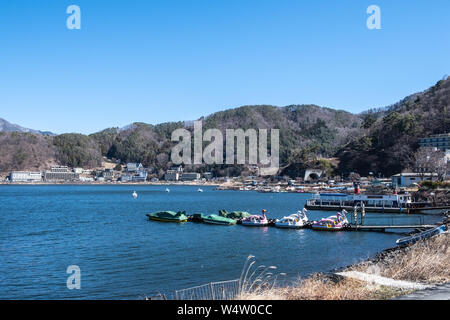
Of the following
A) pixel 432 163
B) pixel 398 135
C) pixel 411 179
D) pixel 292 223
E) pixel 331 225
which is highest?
pixel 398 135

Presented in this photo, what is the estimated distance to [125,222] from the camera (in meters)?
53.5

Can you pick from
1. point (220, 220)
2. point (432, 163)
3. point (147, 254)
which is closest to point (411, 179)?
point (432, 163)

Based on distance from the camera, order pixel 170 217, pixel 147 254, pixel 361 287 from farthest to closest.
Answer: pixel 170 217 < pixel 147 254 < pixel 361 287

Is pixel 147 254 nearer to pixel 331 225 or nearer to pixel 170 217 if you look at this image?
pixel 331 225

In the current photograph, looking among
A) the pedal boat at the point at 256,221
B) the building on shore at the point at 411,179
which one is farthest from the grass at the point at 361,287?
the building on shore at the point at 411,179

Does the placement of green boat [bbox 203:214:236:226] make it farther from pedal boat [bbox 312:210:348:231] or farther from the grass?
the grass

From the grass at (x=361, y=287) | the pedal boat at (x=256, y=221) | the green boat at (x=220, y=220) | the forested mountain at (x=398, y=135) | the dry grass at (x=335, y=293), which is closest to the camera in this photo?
the dry grass at (x=335, y=293)

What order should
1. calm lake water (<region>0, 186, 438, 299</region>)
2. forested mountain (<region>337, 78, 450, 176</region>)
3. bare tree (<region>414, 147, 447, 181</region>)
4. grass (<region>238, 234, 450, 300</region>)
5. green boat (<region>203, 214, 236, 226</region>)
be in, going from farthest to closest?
1. forested mountain (<region>337, 78, 450, 176</region>)
2. bare tree (<region>414, 147, 447, 181</region>)
3. green boat (<region>203, 214, 236, 226</region>)
4. calm lake water (<region>0, 186, 438, 299</region>)
5. grass (<region>238, 234, 450, 300</region>)

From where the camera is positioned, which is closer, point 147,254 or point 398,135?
point 147,254

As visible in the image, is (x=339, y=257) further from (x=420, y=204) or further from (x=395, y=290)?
(x=420, y=204)

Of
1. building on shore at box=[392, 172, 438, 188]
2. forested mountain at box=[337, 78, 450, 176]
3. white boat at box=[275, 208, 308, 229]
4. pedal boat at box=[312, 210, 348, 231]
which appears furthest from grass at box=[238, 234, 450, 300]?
forested mountain at box=[337, 78, 450, 176]

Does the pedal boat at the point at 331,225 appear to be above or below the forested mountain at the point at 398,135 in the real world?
below

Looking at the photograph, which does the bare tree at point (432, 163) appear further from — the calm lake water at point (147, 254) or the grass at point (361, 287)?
the grass at point (361, 287)
